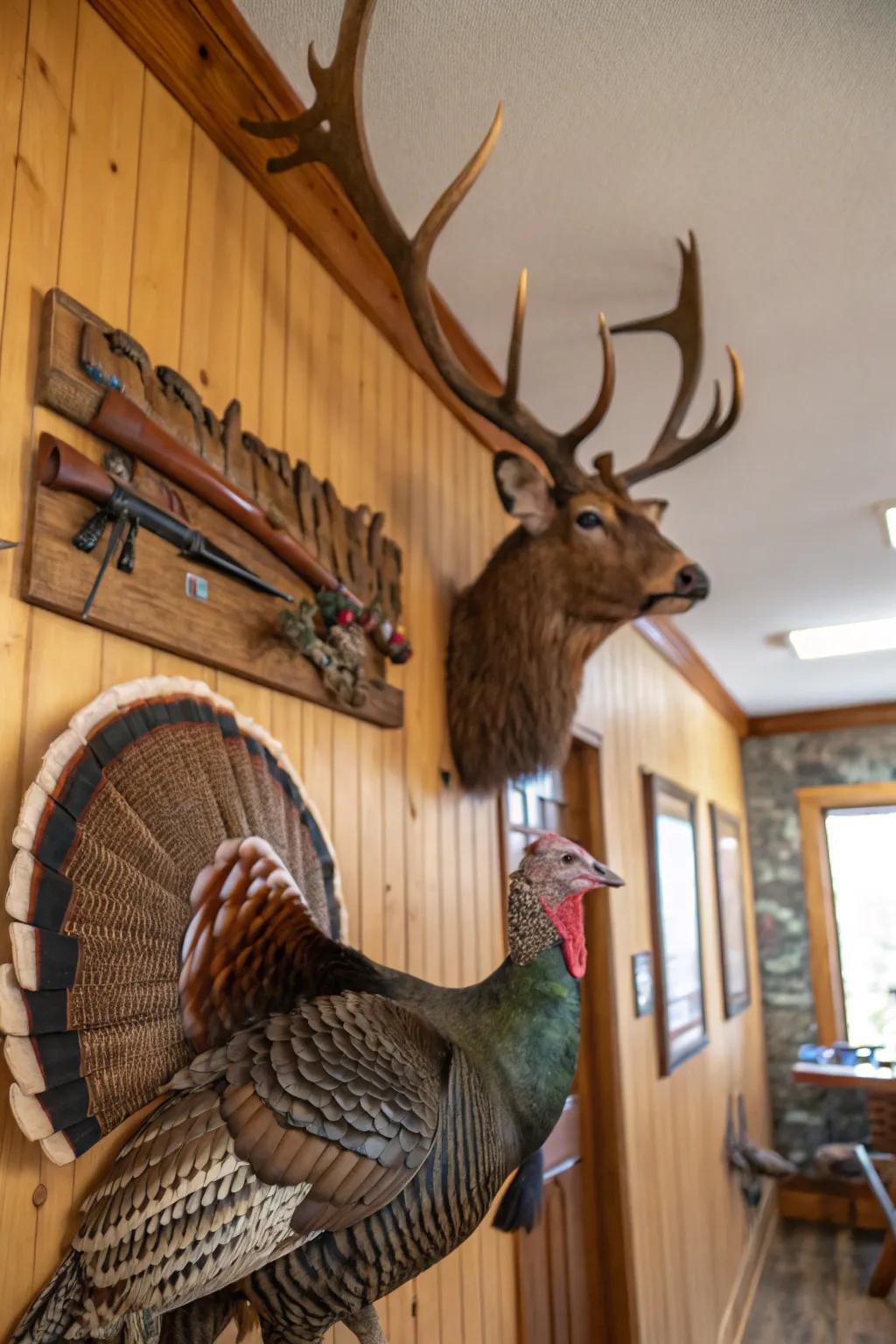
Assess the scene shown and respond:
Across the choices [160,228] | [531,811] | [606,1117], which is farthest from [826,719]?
[160,228]

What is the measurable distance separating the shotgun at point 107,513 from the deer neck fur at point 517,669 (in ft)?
2.52

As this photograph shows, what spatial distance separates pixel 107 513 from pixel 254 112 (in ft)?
2.58

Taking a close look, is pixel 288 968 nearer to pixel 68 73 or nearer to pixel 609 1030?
pixel 68 73

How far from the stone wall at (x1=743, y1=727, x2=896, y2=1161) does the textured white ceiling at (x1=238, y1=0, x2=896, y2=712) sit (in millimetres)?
3467

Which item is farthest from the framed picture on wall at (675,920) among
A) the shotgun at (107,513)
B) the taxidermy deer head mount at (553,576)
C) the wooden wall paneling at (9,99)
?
the wooden wall paneling at (9,99)

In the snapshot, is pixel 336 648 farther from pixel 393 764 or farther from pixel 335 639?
pixel 393 764

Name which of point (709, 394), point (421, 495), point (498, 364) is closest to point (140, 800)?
point (421, 495)

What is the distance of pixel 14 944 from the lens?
85 centimetres

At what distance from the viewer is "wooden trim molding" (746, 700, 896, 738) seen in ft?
19.0

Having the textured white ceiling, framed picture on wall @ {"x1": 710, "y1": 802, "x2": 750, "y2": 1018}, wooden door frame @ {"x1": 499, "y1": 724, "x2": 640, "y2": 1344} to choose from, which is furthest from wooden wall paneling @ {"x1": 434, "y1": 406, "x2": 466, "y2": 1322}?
framed picture on wall @ {"x1": 710, "y1": 802, "x2": 750, "y2": 1018}

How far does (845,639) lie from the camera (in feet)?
14.2

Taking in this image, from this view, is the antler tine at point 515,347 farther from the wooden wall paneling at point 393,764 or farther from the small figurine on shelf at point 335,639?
the small figurine on shelf at point 335,639

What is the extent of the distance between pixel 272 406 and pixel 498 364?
95 cm

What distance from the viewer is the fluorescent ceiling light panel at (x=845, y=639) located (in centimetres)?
422
